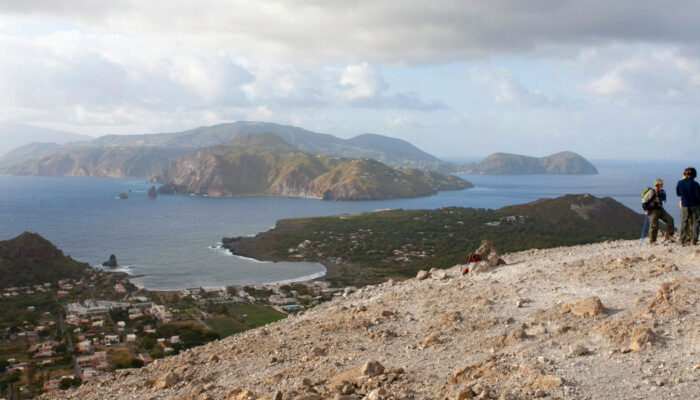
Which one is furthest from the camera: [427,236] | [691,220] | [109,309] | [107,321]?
[427,236]

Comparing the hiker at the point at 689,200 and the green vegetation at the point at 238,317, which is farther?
the green vegetation at the point at 238,317

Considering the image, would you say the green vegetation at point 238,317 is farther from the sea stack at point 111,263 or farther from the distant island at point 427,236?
the sea stack at point 111,263

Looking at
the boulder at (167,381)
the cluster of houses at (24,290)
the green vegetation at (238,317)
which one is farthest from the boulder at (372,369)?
the cluster of houses at (24,290)

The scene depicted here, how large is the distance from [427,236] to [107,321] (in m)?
56.5

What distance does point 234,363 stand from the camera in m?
11.1

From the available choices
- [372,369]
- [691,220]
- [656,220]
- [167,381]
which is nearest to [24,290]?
[167,381]

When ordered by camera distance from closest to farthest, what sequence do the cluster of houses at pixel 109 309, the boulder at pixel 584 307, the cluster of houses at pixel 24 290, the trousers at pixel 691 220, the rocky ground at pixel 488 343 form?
the rocky ground at pixel 488 343, the boulder at pixel 584 307, the trousers at pixel 691 220, the cluster of houses at pixel 109 309, the cluster of houses at pixel 24 290

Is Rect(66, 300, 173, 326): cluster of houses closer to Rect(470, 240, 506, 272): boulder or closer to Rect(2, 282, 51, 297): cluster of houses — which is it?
Rect(2, 282, 51, 297): cluster of houses

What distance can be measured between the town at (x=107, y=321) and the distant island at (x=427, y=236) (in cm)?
1630

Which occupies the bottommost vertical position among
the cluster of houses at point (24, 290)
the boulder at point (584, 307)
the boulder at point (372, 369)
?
the cluster of houses at point (24, 290)

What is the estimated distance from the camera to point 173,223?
367 ft

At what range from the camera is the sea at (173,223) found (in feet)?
219

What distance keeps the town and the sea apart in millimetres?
7967

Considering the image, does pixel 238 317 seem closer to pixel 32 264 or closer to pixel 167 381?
pixel 32 264
